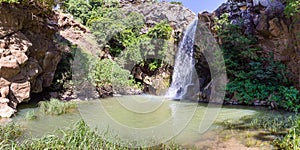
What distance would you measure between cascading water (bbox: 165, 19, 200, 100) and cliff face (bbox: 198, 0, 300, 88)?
9.73ft

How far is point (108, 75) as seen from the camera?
40.1 ft

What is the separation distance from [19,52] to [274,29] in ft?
29.6

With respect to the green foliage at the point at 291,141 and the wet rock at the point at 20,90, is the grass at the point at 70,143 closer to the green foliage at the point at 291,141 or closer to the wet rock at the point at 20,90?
the green foliage at the point at 291,141

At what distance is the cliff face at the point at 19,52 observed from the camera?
6734mm

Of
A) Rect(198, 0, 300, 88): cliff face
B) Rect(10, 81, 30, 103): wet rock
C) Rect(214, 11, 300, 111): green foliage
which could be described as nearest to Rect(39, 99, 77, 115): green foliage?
Rect(10, 81, 30, 103): wet rock

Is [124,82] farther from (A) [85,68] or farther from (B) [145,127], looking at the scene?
(B) [145,127]

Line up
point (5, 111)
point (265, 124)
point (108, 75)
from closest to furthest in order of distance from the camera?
point (265, 124) → point (5, 111) → point (108, 75)

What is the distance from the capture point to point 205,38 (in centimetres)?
1154

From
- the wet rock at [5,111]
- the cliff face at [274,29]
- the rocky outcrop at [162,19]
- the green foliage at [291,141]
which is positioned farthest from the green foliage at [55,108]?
the cliff face at [274,29]

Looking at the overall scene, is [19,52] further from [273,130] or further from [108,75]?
[273,130]

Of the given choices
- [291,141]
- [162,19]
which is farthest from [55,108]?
[162,19]

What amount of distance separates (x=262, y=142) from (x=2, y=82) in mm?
6927

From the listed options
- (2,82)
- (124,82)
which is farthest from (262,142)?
(124,82)

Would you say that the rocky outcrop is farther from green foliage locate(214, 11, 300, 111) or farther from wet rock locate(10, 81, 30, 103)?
wet rock locate(10, 81, 30, 103)
